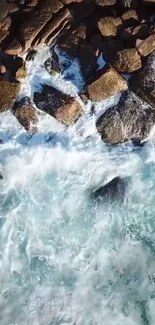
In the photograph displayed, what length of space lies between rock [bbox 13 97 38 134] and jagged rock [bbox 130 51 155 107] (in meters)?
2.37

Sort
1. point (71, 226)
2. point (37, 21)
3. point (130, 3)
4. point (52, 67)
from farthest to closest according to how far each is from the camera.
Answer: point (130, 3)
point (52, 67)
point (37, 21)
point (71, 226)

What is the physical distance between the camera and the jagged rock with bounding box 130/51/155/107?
13.6m

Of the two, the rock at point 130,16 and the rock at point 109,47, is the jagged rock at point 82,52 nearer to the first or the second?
the rock at point 109,47

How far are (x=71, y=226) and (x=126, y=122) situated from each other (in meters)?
2.68

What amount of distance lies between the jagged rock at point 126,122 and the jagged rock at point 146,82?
8.9 inches

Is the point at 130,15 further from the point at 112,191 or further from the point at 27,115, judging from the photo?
the point at 112,191

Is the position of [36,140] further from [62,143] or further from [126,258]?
[126,258]

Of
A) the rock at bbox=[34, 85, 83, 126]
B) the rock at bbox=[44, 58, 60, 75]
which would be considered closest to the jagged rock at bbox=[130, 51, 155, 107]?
the rock at bbox=[34, 85, 83, 126]

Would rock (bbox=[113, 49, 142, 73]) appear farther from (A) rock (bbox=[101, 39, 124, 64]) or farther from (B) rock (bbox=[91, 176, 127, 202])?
(B) rock (bbox=[91, 176, 127, 202])

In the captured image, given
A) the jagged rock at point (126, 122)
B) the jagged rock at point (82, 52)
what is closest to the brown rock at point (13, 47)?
the jagged rock at point (82, 52)

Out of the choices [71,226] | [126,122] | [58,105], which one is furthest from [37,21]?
[71,226]

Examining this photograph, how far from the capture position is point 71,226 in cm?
1330

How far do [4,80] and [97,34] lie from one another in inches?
94.9

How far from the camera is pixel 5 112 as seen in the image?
13555mm
